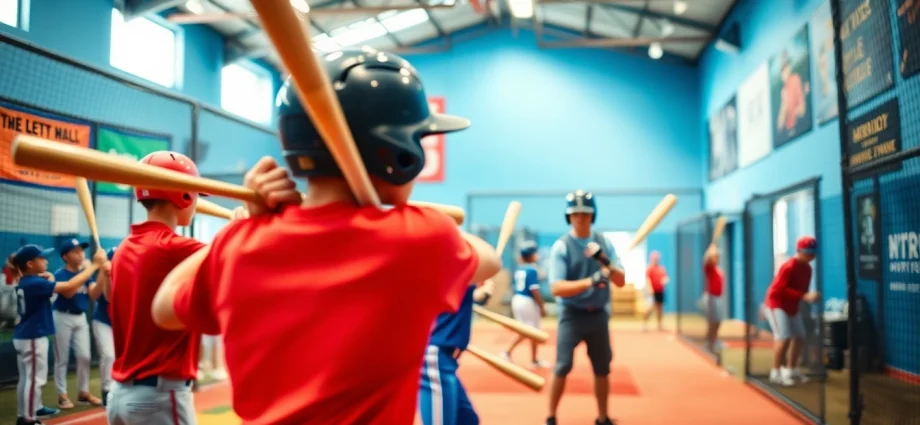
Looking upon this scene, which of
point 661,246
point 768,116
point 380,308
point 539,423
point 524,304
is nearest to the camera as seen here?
point 380,308

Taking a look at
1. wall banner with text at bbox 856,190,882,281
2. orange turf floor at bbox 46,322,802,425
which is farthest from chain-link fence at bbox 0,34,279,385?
wall banner with text at bbox 856,190,882,281

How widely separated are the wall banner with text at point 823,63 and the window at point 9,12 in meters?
11.1

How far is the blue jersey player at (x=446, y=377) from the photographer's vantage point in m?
3.50

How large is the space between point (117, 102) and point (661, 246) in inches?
576

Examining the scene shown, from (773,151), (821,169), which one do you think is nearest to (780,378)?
(821,169)

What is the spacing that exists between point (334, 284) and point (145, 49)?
13.6 m

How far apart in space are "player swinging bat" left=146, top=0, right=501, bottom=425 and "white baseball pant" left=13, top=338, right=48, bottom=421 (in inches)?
208

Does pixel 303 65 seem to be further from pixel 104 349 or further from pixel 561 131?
pixel 561 131

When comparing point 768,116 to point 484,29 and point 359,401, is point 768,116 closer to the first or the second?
point 484,29

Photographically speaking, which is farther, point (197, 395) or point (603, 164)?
point (603, 164)

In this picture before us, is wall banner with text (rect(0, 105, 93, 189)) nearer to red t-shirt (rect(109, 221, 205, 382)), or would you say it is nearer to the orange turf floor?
the orange turf floor

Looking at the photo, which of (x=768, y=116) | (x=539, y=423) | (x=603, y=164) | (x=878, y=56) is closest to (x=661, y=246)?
(x=603, y=164)

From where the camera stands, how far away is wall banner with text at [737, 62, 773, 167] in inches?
500

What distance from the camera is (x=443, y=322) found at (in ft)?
12.6
